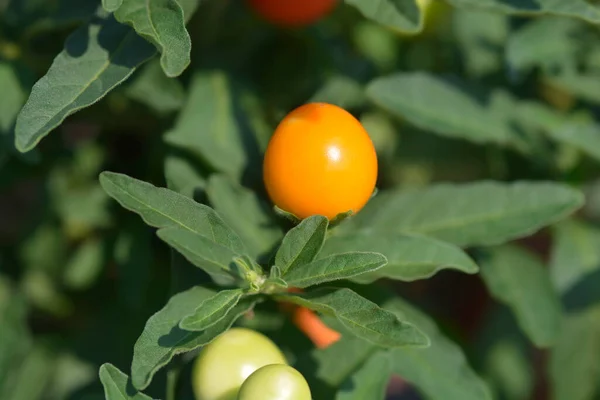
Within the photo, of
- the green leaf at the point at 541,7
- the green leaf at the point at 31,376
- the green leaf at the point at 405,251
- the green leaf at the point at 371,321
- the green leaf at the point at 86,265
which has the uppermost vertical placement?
the green leaf at the point at 541,7

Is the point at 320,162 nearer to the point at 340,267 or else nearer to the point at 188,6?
the point at 340,267

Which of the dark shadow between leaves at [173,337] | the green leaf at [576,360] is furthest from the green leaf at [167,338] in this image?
the green leaf at [576,360]

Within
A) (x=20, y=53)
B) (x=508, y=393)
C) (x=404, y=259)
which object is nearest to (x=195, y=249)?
(x=404, y=259)

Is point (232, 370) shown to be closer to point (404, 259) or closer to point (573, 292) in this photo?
point (404, 259)

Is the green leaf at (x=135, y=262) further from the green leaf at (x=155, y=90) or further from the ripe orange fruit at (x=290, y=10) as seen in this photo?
the ripe orange fruit at (x=290, y=10)

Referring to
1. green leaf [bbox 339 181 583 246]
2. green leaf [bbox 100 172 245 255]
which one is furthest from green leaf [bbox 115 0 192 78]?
green leaf [bbox 339 181 583 246]

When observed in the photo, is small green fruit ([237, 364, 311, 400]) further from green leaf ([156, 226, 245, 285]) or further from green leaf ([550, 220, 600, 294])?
green leaf ([550, 220, 600, 294])
